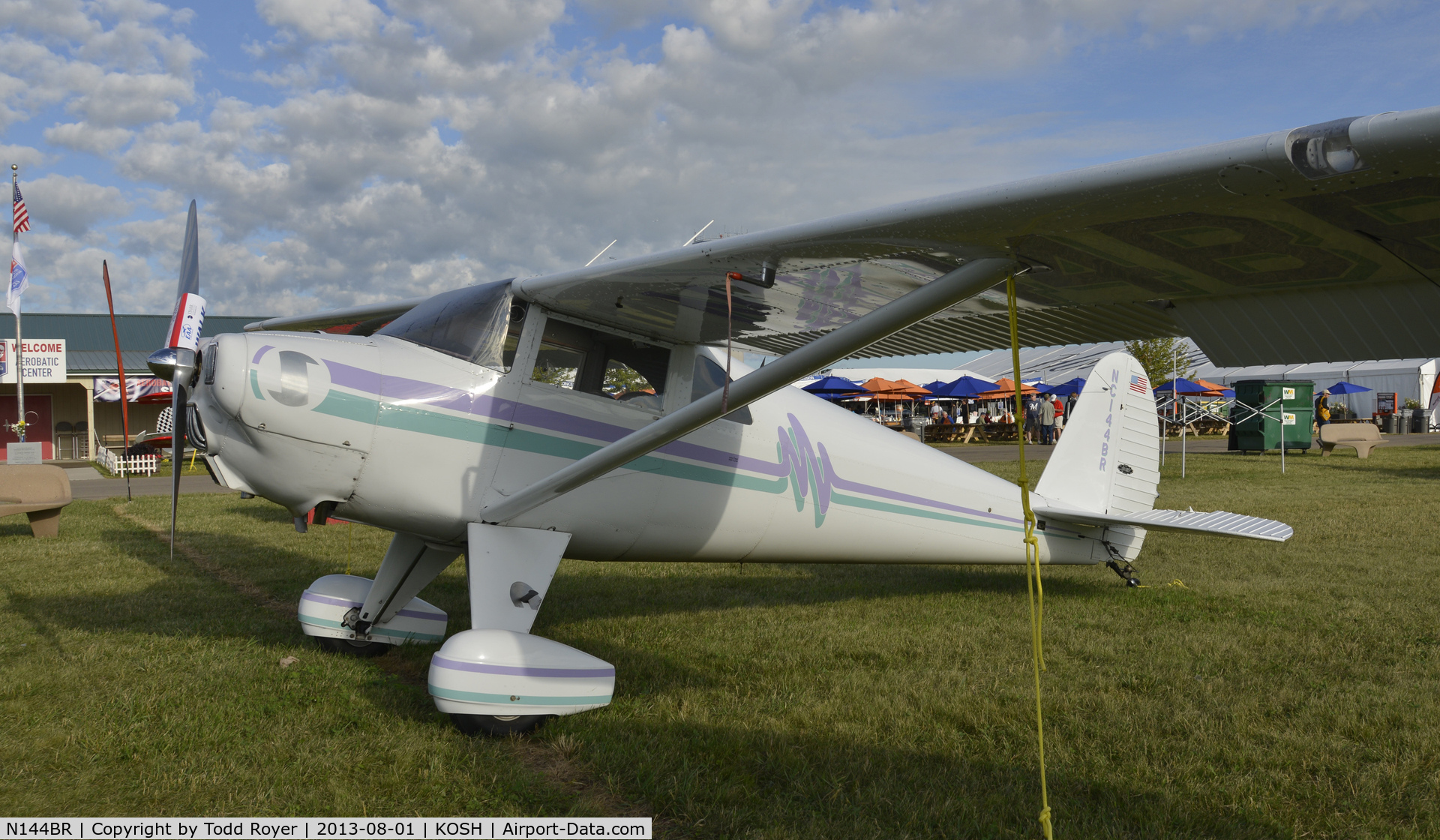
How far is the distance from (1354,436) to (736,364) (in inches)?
924

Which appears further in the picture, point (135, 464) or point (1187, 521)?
point (135, 464)

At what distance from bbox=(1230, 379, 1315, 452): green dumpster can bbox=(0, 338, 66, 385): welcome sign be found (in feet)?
131

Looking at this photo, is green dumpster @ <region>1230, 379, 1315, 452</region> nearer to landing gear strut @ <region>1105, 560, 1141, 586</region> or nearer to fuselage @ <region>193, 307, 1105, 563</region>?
landing gear strut @ <region>1105, 560, 1141, 586</region>

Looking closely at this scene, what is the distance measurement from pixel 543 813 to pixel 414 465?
193 centimetres

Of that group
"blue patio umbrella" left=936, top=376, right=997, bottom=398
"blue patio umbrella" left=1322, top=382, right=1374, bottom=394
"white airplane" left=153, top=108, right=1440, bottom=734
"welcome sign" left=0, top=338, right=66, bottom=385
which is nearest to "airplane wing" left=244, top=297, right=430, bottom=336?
"white airplane" left=153, top=108, right=1440, bottom=734

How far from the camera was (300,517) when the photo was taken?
4.36m

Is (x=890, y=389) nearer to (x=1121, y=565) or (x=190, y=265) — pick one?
(x=1121, y=565)

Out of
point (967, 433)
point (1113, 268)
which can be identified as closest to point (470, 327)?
point (1113, 268)

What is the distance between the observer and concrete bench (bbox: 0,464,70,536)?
10383 mm

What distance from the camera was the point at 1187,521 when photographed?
631 centimetres

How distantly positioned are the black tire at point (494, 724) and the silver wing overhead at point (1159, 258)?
217 centimetres

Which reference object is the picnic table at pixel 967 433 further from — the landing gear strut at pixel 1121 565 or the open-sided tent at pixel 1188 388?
the landing gear strut at pixel 1121 565

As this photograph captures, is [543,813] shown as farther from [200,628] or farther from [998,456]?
[998,456]

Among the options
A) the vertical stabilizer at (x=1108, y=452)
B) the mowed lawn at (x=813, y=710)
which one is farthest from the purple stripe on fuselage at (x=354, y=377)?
the vertical stabilizer at (x=1108, y=452)
